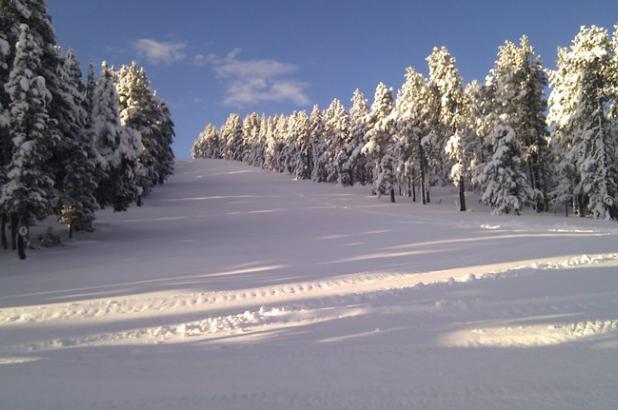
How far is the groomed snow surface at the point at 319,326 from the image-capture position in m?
5.69

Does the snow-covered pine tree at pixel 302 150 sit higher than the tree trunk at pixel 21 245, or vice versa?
the snow-covered pine tree at pixel 302 150

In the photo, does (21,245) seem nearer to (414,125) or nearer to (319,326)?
(319,326)

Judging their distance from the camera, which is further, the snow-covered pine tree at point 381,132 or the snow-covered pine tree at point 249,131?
the snow-covered pine tree at point 249,131

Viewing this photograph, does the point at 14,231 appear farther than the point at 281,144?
No

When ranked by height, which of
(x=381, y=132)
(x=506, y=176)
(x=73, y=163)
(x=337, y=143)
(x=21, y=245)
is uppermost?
(x=337, y=143)

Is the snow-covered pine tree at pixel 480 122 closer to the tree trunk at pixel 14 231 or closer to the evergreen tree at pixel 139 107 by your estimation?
the evergreen tree at pixel 139 107

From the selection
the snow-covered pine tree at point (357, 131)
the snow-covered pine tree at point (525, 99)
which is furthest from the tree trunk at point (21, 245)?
the snow-covered pine tree at point (357, 131)

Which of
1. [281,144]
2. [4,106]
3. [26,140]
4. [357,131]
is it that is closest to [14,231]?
[26,140]

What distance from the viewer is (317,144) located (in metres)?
76.2

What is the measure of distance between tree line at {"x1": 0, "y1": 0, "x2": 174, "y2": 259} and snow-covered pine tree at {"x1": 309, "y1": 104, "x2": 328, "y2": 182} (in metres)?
47.2

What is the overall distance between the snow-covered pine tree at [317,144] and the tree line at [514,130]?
20.9 metres

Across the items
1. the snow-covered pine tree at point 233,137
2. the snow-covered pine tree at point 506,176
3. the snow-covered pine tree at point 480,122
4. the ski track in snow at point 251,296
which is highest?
the snow-covered pine tree at point 233,137

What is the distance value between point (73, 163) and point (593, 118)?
33384mm

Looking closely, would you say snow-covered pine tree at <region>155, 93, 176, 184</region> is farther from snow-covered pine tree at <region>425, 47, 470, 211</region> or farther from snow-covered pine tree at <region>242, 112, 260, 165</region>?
snow-covered pine tree at <region>242, 112, 260, 165</region>
